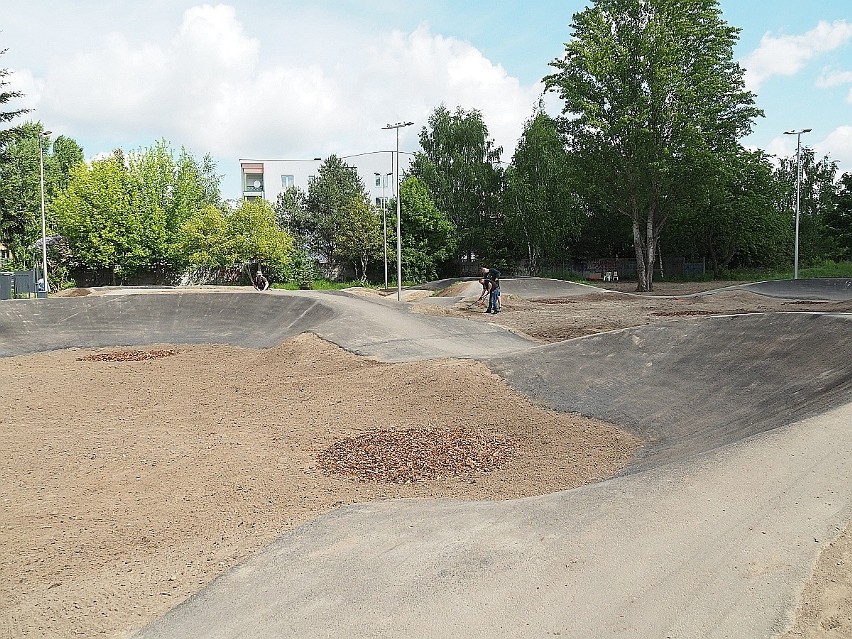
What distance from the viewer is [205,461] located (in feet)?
30.2

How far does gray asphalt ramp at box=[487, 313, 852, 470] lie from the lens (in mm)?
9492

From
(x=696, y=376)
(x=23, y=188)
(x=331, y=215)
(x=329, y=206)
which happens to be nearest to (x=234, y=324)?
(x=696, y=376)

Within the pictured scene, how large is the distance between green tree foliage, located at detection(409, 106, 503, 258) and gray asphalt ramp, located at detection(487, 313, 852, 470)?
128 ft

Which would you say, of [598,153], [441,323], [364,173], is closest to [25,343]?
[441,323]

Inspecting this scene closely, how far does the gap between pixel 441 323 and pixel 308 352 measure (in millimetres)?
5022

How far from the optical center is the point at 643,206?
4184 cm

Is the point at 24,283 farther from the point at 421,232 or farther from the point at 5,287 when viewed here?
the point at 421,232

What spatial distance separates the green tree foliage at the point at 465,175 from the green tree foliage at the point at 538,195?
2.08m

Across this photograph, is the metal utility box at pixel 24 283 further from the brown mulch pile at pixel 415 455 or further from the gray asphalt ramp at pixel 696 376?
the brown mulch pile at pixel 415 455

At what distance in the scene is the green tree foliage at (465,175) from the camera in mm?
52875

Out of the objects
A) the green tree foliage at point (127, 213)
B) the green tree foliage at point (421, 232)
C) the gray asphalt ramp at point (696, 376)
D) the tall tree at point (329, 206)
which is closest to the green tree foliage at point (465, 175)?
the green tree foliage at point (421, 232)

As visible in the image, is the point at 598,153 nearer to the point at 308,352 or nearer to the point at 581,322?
the point at 581,322

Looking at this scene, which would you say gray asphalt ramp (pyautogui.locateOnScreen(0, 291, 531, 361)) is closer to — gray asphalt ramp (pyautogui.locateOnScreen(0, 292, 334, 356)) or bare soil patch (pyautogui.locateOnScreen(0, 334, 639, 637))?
gray asphalt ramp (pyautogui.locateOnScreen(0, 292, 334, 356))

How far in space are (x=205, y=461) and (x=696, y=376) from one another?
8.64 m
